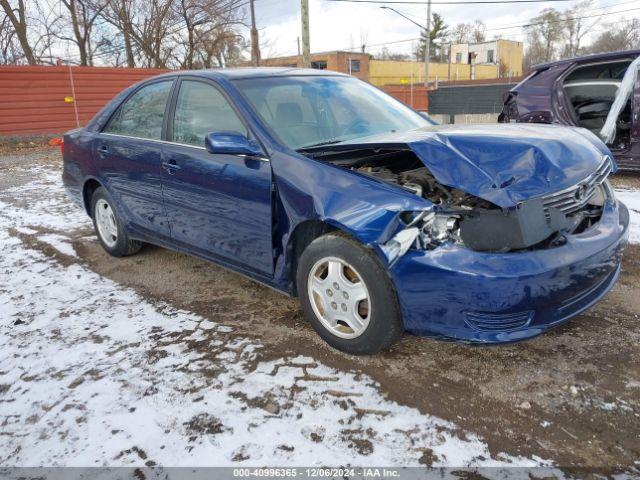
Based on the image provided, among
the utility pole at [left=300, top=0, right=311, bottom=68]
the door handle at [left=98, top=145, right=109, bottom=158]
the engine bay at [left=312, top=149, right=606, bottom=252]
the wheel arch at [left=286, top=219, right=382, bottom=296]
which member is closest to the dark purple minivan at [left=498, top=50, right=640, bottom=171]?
the engine bay at [left=312, top=149, right=606, bottom=252]

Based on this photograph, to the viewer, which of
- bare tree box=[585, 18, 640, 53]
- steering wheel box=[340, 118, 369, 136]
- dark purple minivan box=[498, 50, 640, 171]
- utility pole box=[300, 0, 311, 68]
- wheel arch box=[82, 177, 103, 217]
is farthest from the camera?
bare tree box=[585, 18, 640, 53]

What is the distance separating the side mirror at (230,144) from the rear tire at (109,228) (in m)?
1.86

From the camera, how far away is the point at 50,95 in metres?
15.5

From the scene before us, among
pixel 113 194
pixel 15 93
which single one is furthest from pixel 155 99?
pixel 15 93

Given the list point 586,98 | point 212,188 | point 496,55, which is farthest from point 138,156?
point 496,55

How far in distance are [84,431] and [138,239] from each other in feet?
7.35

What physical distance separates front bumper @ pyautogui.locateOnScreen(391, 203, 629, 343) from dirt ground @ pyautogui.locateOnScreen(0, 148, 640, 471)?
0.29 m

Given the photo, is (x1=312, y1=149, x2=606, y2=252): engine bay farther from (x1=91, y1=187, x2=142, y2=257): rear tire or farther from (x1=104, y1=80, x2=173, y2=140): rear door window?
(x1=91, y1=187, x2=142, y2=257): rear tire

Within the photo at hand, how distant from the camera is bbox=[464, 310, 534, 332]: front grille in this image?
229 cm

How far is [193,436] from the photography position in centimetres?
219

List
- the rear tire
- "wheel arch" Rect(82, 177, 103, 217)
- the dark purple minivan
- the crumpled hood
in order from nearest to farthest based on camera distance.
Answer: the crumpled hood → the rear tire → "wheel arch" Rect(82, 177, 103, 217) → the dark purple minivan

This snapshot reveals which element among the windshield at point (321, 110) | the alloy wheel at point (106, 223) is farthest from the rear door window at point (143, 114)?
the windshield at point (321, 110)

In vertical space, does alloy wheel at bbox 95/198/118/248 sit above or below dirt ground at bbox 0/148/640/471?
above

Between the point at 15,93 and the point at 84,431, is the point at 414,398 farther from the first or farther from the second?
the point at 15,93
